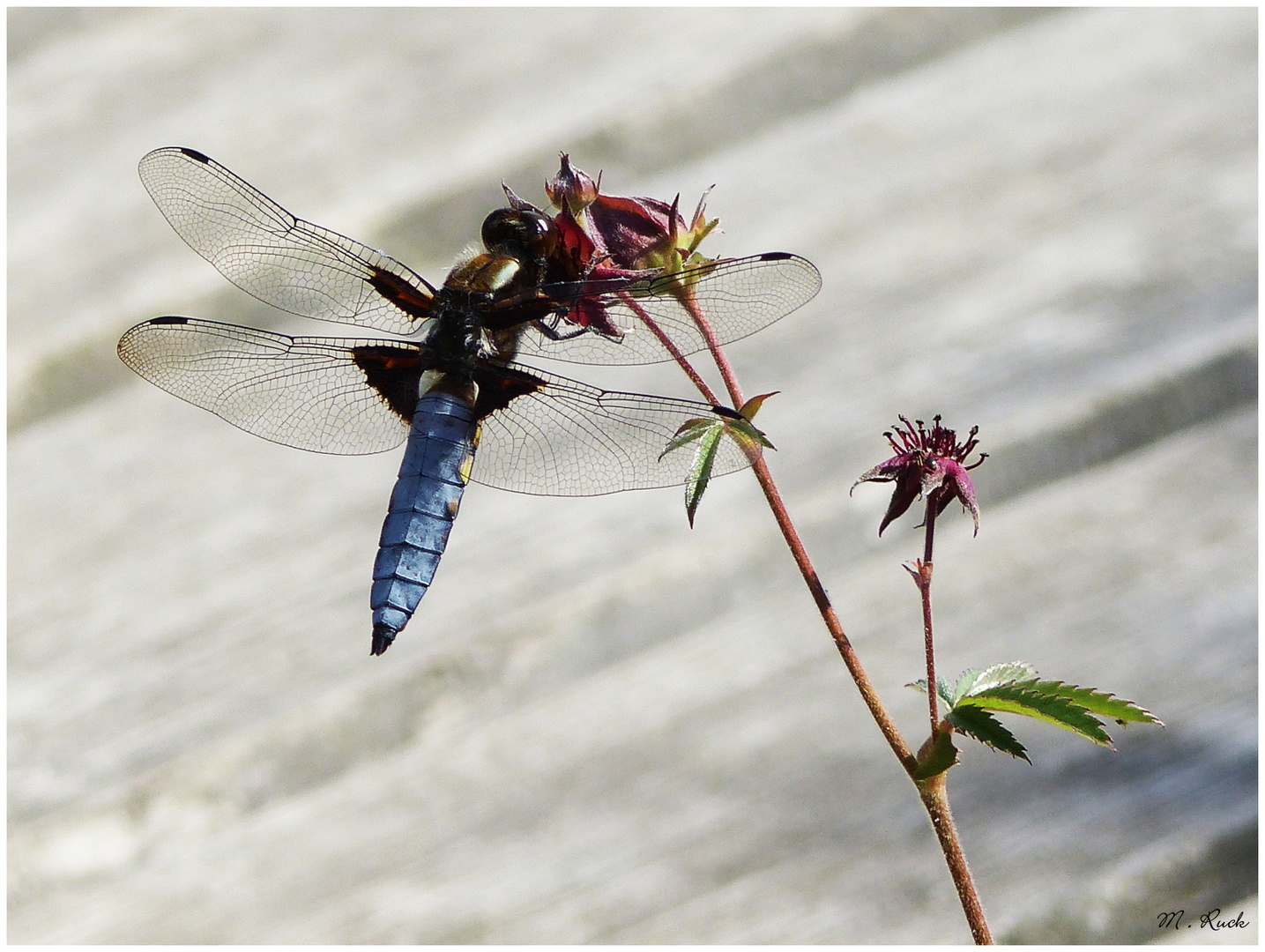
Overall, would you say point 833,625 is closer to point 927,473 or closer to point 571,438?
point 927,473

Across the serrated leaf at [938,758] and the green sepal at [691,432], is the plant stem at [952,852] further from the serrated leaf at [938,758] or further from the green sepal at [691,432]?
the green sepal at [691,432]

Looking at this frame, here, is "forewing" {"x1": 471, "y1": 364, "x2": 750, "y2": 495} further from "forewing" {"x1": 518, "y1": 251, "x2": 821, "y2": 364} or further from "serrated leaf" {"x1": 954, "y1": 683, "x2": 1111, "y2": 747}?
"serrated leaf" {"x1": 954, "y1": 683, "x2": 1111, "y2": 747}

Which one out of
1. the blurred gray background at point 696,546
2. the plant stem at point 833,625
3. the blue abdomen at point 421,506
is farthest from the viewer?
the blurred gray background at point 696,546

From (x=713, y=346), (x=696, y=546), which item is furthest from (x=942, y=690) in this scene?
(x=696, y=546)

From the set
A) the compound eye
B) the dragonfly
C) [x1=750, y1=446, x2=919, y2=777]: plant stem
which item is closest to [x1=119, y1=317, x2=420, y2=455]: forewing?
the dragonfly

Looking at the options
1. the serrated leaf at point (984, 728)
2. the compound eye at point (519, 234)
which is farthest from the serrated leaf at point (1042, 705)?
the compound eye at point (519, 234)

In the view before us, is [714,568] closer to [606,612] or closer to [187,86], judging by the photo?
[606,612]
